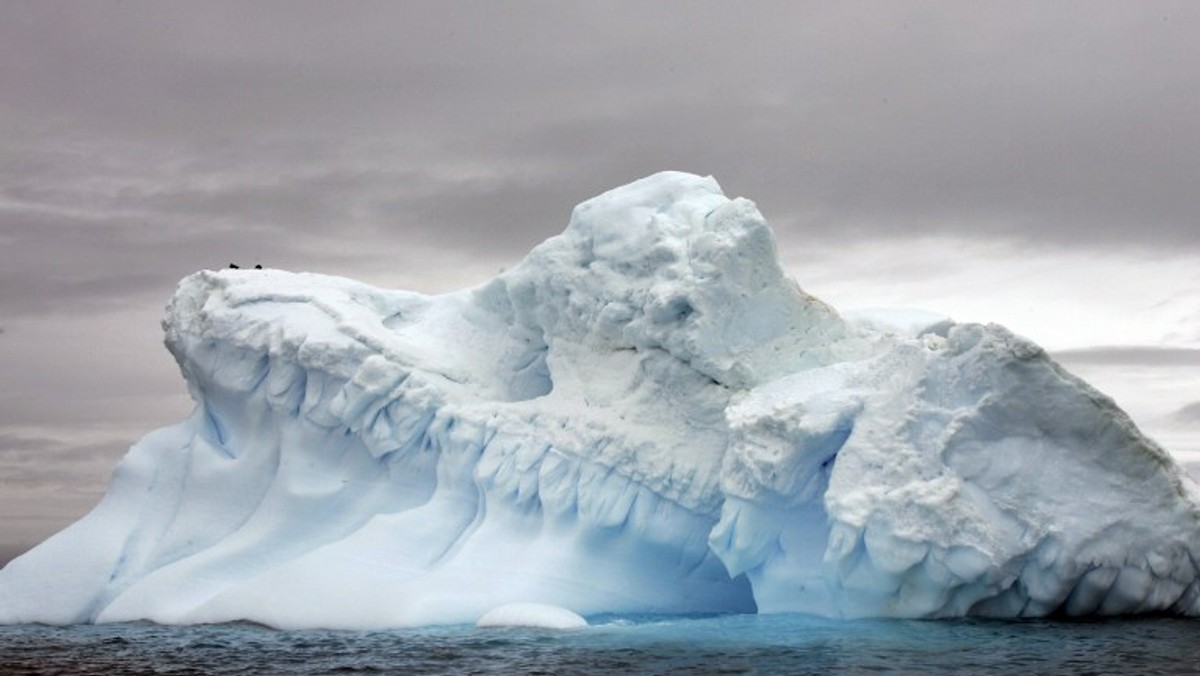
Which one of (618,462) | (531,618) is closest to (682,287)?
(618,462)

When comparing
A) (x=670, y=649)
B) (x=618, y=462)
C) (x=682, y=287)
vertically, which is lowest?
(x=670, y=649)

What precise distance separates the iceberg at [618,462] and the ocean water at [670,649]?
0.76 meters

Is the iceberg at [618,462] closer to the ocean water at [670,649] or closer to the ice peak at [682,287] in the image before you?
the ice peak at [682,287]

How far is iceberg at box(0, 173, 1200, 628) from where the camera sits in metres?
17.3

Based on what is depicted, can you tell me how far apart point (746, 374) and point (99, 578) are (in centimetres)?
989

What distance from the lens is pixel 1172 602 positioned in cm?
1788

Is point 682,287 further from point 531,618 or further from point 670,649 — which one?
point 670,649

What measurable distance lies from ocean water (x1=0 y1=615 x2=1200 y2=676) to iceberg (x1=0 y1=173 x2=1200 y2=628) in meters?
0.76

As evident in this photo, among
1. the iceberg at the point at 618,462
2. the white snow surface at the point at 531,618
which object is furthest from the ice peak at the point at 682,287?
the white snow surface at the point at 531,618

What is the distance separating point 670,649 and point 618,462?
417 cm

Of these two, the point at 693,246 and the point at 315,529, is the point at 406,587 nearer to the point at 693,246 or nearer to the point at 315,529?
the point at 315,529

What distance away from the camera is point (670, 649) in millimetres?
15953

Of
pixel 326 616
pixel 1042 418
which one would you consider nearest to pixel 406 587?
pixel 326 616

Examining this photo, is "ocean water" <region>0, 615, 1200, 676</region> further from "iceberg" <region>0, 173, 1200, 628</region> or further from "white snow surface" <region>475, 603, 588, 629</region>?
"iceberg" <region>0, 173, 1200, 628</region>
